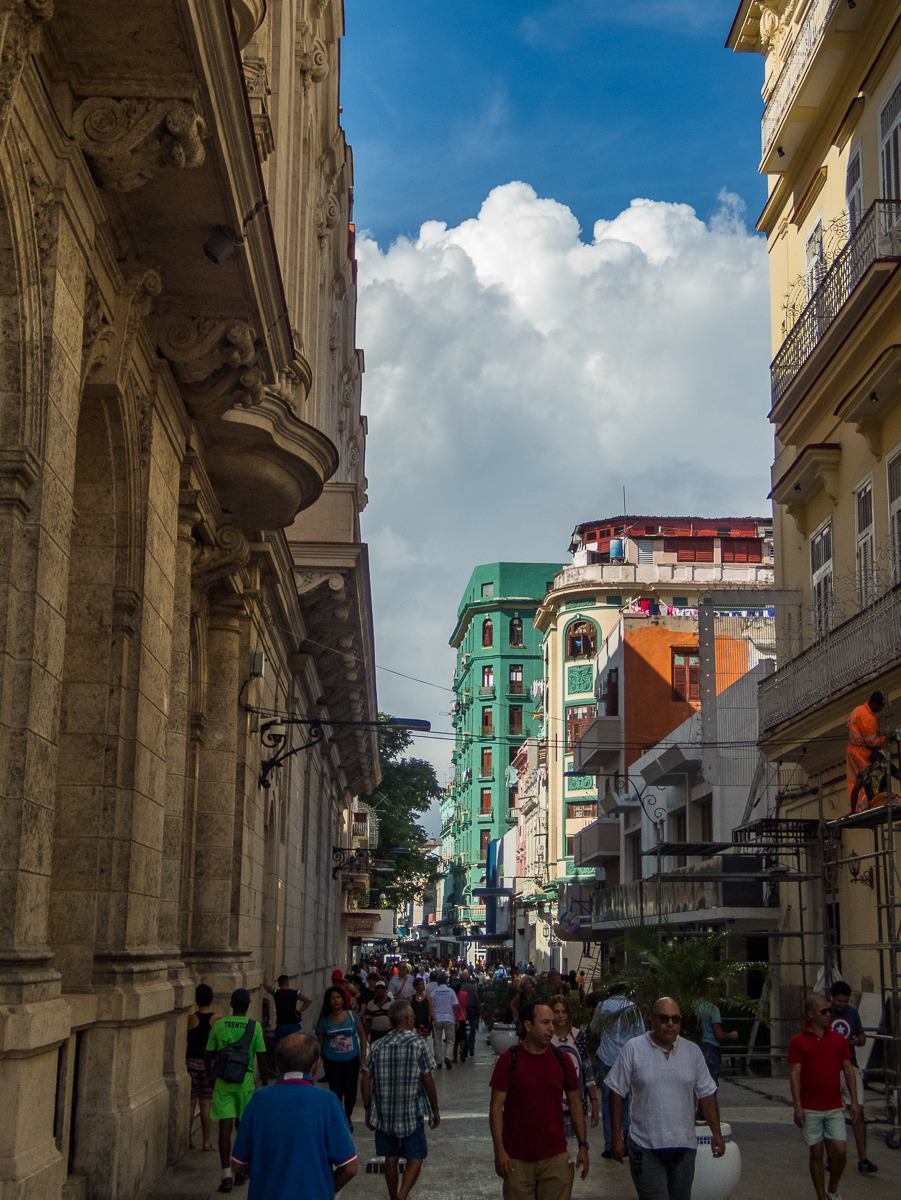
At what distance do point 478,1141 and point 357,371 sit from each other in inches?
955

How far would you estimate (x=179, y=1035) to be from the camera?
455 inches

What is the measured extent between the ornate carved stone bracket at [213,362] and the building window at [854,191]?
1135 centimetres

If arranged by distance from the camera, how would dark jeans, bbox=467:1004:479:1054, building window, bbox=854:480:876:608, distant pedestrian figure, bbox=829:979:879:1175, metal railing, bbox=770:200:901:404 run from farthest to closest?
dark jeans, bbox=467:1004:479:1054
building window, bbox=854:480:876:608
metal railing, bbox=770:200:901:404
distant pedestrian figure, bbox=829:979:879:1175

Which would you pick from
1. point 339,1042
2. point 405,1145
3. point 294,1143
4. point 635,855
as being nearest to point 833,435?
point 339,1042

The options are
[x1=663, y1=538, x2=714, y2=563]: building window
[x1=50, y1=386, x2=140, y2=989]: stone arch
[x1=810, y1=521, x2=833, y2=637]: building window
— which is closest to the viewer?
[x1=50, y1=386, x2=140, y2=989]: stone arch

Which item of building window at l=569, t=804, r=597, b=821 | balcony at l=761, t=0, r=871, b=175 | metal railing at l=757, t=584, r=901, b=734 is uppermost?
balcony at l=761, t=0, r=871, b=175

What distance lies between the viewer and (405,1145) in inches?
359

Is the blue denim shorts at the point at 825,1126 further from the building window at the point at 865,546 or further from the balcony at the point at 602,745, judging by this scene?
the balcony at the point at 602,745

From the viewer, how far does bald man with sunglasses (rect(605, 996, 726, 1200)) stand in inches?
298

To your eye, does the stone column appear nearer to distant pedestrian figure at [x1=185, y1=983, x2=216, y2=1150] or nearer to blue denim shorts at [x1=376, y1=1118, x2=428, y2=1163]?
distant pedestrian figure at [x1=185, y1=983, x2=216, y2=1150]

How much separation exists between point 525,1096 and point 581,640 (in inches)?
2365

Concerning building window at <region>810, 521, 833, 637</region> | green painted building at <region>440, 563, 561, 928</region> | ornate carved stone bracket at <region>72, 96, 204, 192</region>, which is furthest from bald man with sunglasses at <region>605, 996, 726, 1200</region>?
green painted building at <region>440, 563, 561, 928</region>

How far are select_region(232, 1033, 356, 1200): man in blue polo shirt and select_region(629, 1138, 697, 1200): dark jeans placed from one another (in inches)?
94.5

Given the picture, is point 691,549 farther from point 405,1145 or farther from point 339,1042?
point 405,1145
